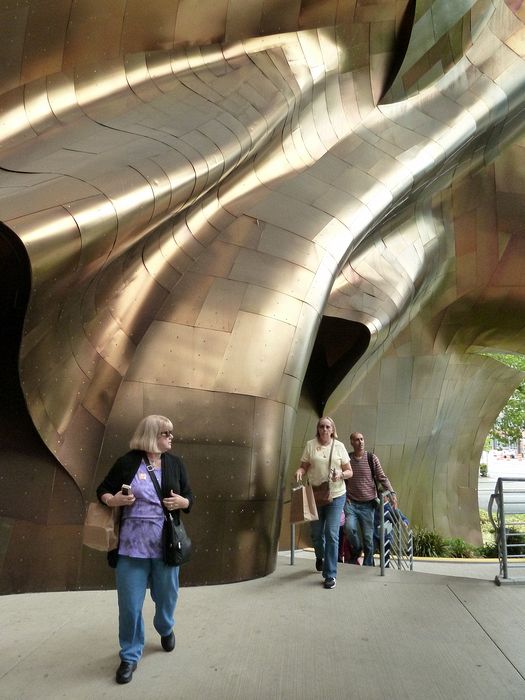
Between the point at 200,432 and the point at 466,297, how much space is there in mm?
9307

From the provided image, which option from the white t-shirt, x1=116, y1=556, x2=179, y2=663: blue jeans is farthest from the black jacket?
the white t-shirt

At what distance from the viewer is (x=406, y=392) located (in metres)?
13.4

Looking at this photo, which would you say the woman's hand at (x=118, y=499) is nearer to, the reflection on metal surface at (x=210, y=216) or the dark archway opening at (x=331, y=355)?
the reflection on metal surface at (x=210, y=216)

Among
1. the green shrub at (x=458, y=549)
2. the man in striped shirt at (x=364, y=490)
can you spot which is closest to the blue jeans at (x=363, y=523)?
the man in striped shirt at (x=364, y=490)

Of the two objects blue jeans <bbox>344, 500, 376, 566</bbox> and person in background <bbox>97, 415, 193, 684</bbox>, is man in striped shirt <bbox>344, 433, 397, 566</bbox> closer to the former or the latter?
blue jeans <bbox>344, 500, 376, 566</bbox>

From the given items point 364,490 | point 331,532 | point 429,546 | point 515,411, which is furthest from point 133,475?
point 515,411

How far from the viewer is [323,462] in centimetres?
612

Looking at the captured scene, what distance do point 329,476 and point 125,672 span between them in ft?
9.44

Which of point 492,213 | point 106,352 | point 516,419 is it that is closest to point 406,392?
point 492,213

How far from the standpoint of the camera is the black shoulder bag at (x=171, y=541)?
3.70 meters

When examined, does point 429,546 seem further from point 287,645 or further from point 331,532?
point 287,645

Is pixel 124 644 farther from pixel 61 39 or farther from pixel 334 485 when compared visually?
pixel 61 39

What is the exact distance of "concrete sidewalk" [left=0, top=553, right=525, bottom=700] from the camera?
3488 mm

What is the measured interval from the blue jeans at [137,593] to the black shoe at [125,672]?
0.9 inches
